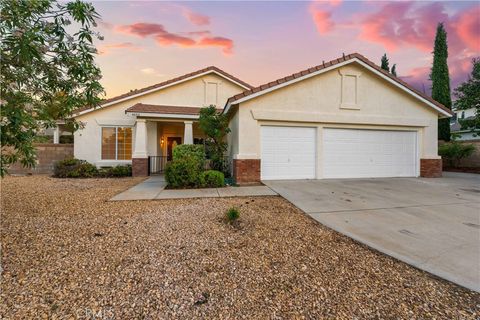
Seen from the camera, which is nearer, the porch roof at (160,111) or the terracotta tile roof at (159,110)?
the porch roof at (160,111)

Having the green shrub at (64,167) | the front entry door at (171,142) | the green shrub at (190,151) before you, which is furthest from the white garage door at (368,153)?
the green shrub at (64,167)

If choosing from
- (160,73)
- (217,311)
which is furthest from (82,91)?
(160,73)

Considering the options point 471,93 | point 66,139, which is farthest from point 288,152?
point 66,139

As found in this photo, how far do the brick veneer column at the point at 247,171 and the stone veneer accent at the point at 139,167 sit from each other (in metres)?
5.78

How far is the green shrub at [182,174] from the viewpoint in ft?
26.4

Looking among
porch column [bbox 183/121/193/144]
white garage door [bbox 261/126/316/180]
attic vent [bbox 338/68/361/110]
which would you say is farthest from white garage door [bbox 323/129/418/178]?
porch column [bbox 183/121/193/144]

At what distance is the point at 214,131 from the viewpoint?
9.94 meters

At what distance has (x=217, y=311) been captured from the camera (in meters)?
2.10

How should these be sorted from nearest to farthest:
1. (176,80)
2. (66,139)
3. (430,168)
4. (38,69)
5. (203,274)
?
1. (203,274)
2. (38,69)
3. (430,168)
4. (176,80)
5. (66,139)

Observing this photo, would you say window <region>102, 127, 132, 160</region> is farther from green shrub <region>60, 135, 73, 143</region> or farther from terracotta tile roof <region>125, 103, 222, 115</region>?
green shrub <region>60, 135, 73, 143</region>

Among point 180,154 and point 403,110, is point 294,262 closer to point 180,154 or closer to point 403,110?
→ point 180,154

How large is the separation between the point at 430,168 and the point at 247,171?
9.20 m

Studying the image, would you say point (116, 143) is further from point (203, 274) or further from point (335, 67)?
point (203, 274)

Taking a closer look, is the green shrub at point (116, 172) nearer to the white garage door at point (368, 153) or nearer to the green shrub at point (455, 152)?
the white garage door at point (368, 153)
